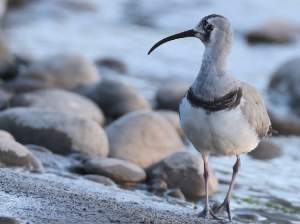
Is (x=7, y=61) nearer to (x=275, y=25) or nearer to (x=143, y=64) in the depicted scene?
(x=143, y=64)

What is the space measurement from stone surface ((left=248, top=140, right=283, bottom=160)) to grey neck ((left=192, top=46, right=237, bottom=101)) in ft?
13.2

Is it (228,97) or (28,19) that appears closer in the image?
(228,97)

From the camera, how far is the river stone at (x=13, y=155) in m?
5.53

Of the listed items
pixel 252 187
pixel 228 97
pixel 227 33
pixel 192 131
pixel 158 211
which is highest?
pixel 227 33

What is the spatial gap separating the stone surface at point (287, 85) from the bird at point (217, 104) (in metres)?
7.92

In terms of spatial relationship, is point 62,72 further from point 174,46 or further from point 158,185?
point 174,46

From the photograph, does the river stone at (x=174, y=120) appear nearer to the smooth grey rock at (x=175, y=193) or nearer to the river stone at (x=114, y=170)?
the river stone at (x=114, y=170)

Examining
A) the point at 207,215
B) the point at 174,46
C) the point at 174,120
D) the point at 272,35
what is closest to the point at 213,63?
the point at 207,215

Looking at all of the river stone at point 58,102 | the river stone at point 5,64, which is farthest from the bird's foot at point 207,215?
the river stone at point 5,64

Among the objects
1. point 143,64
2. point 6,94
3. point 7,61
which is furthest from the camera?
point 143,64

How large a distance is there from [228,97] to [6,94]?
19.3 feet

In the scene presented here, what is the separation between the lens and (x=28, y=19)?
63.2 ft

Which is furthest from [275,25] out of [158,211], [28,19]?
[158,211]

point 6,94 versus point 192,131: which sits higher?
point 192,131
